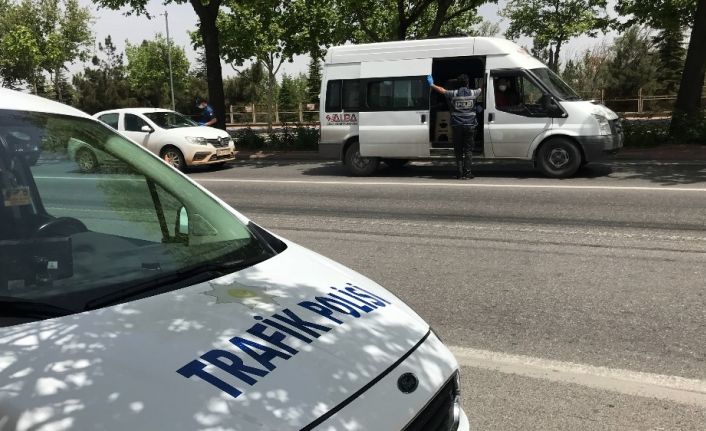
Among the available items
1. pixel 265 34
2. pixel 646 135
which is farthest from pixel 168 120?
pixel 265 34

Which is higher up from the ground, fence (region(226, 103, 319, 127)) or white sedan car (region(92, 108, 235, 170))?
fence (region(226, 103, 319, 127))

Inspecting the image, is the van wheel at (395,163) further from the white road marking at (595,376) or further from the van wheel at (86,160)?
the van wheel at (86,160)

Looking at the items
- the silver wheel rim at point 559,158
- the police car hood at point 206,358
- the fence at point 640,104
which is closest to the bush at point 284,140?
the silver wheel rim at point 559,158

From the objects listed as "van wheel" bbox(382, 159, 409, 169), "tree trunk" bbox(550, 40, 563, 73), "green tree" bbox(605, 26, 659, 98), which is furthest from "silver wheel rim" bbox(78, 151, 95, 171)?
"green tree" bbox(605, 26, 659, 98)

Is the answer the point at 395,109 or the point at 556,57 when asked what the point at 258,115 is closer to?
the point at 556,57

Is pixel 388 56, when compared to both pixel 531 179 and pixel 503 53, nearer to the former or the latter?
pixel 503 53

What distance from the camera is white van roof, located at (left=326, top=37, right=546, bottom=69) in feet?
38.7

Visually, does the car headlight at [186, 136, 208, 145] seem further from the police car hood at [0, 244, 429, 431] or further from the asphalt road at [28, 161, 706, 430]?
the police car hood at [0, 244, 429, 431]

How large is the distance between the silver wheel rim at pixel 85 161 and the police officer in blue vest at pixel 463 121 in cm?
924

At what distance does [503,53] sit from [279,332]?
10.9 meters

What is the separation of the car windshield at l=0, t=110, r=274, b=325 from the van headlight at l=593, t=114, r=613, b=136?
387 inches

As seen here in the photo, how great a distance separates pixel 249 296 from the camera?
2113mm

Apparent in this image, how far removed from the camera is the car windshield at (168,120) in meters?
15.8

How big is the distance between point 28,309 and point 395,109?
1123cm
